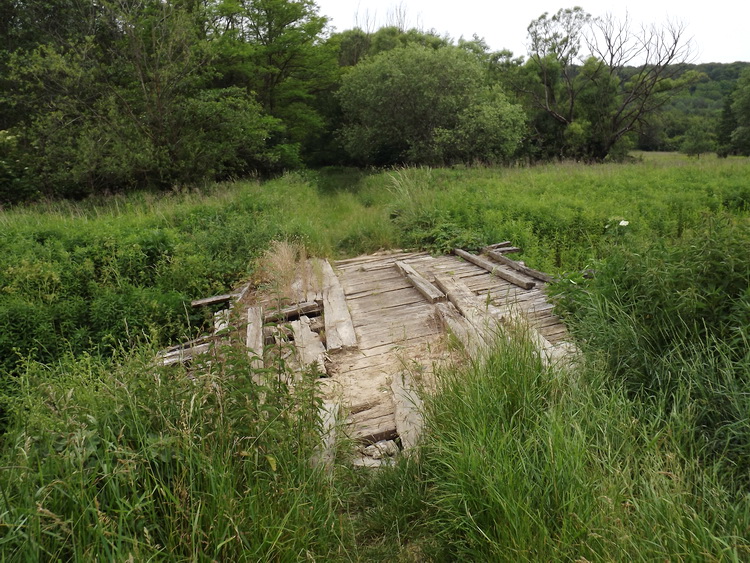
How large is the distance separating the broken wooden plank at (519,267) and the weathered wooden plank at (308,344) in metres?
3.14

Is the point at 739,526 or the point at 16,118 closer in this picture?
the point at 739,526

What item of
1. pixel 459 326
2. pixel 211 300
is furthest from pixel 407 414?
pixel 211 300

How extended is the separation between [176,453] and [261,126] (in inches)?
735

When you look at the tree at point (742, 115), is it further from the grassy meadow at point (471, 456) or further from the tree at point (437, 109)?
the grassy meadow at point (471, 456)

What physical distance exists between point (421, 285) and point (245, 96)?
619 inches

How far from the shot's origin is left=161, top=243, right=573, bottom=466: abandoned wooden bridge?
3469mm

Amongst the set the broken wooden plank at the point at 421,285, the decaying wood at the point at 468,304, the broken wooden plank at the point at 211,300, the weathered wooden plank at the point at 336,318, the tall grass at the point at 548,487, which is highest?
the tall grass at the point at 548,487

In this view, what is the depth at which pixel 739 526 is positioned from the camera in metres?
1.95

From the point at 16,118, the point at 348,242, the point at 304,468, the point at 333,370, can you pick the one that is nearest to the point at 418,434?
the point at 304,468

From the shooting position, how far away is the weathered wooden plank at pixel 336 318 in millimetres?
4820

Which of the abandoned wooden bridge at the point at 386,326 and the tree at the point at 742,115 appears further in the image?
the tree at the point at 742,115

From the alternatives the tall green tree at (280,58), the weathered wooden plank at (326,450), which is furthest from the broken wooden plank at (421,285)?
the tall green tree at (280,58)

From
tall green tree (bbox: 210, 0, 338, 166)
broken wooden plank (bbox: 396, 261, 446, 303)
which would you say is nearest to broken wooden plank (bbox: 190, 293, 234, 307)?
broken wooden plank (bbox: 396, 261, 446, 303)

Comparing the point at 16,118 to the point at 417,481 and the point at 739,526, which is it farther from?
the point at 739,526
